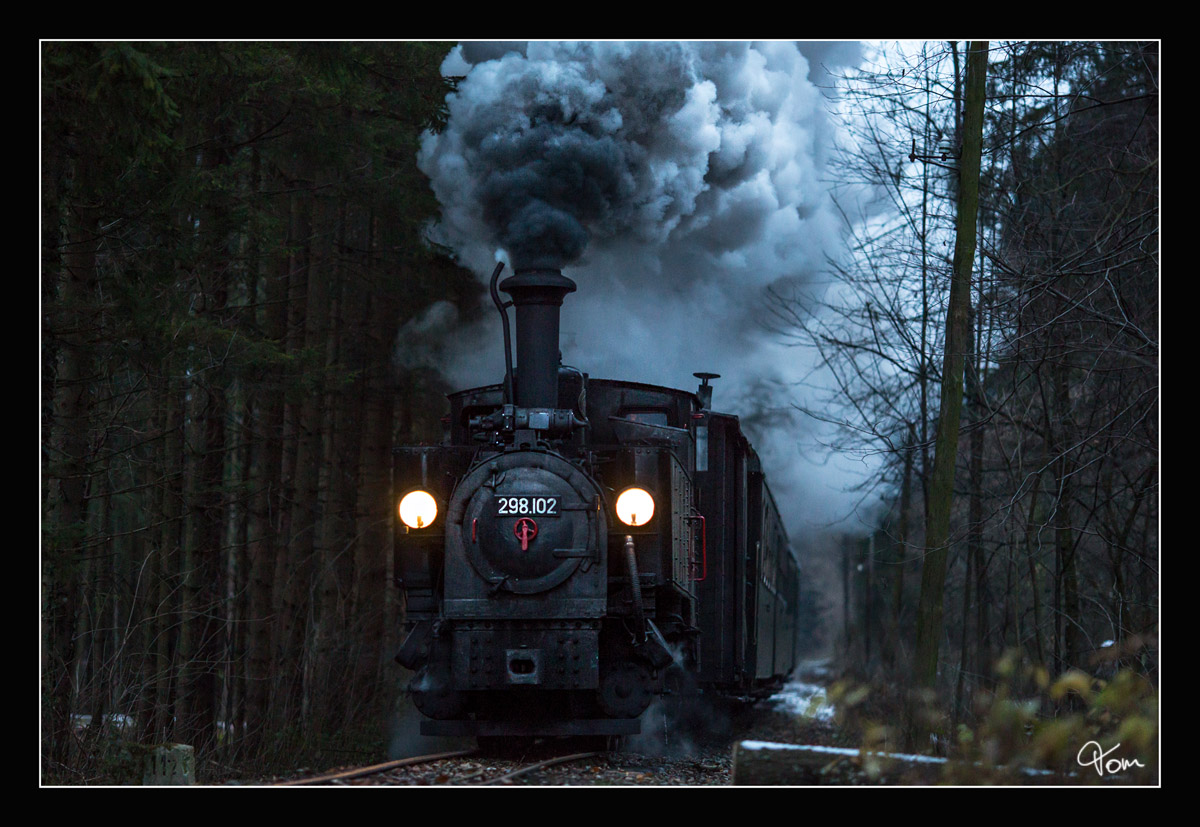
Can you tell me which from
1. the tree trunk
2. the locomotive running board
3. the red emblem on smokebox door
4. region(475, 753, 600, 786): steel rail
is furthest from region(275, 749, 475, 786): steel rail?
the tree trunk

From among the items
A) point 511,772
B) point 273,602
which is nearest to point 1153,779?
point 511,772

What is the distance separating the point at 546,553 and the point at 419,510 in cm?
101

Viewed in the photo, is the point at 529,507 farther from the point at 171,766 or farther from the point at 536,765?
the point at 171,766

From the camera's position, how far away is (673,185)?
36.7ft

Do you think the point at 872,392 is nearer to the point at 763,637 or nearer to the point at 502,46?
the point at 763,637

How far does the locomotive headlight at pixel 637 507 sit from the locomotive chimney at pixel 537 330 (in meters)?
0.93

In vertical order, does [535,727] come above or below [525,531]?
below

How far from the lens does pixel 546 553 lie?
27.7 feet

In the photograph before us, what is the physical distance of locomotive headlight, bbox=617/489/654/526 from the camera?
27.8ft

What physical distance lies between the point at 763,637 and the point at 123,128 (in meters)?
8.13

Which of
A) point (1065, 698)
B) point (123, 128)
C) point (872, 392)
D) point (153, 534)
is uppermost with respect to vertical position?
point (123, 128)
